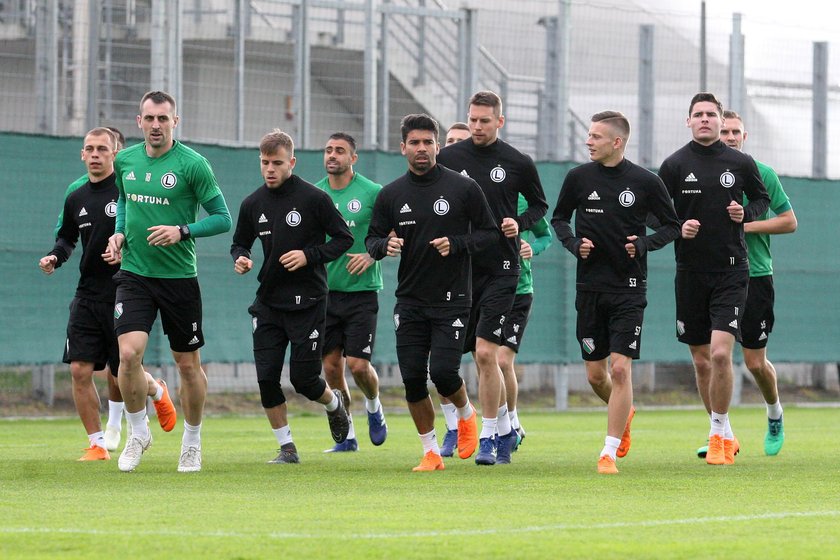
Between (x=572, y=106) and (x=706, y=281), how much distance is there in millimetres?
8076

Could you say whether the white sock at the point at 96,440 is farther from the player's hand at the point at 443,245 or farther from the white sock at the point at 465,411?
the player's hand at the point at 443,245

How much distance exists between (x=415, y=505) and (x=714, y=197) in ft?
13.8

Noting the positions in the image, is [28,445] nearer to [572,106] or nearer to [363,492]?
[363,492]

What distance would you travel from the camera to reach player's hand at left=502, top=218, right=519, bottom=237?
10031 mm

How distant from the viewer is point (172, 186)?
9688 millimetres

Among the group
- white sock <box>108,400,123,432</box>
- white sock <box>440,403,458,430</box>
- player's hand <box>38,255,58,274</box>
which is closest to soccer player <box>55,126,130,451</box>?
white sock <box>108,400,123,432</box>

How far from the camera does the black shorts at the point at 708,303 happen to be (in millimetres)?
10617

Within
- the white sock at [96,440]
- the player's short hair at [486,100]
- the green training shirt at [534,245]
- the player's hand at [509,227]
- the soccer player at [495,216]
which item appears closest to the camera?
the player's hand at [509,227]

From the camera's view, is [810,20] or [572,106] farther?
[810,20]

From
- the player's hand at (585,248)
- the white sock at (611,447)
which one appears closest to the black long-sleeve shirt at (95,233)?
the player's hand at (585,248)

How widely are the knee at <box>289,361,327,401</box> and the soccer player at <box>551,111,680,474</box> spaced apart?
1743 millimetres

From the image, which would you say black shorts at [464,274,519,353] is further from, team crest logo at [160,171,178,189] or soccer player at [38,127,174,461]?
soccer player at [38,127,174,461]

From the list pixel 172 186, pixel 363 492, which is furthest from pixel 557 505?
pixel 172 186

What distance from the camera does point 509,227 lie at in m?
10.1
